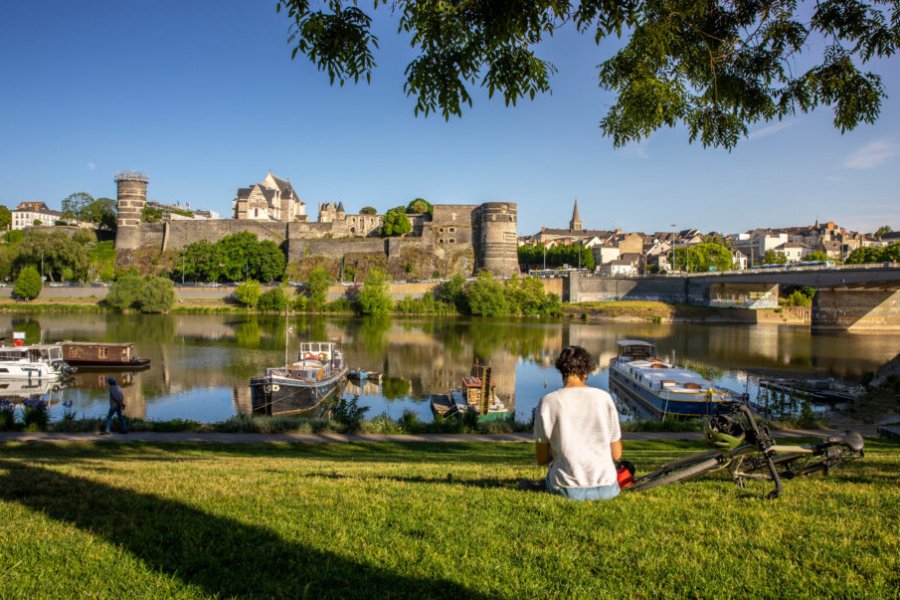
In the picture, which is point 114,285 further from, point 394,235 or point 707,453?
point 707,453

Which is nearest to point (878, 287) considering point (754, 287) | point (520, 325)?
point (754, 287)

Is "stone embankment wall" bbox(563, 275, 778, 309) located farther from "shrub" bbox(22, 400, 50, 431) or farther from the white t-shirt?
the white t-shirt

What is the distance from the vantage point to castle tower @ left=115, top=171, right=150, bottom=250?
281ft

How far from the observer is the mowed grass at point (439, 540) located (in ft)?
11.8

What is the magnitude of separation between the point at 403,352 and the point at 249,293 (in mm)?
35961

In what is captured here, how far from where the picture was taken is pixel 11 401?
23062 millimetres

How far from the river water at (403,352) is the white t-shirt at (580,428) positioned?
703 inches

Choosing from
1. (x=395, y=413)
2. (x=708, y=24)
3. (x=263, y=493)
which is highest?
(x=708, y=24)

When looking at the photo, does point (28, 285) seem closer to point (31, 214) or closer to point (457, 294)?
point (457, 294)

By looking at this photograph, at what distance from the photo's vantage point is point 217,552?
4.16 m

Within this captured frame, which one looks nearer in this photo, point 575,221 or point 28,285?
point 28,285

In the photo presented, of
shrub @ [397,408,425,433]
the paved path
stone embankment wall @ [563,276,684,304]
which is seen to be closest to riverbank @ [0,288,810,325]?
stone embankment wall @ [563,276,684,304]

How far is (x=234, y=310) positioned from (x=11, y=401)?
155ft

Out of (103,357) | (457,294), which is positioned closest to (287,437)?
(103,357)
